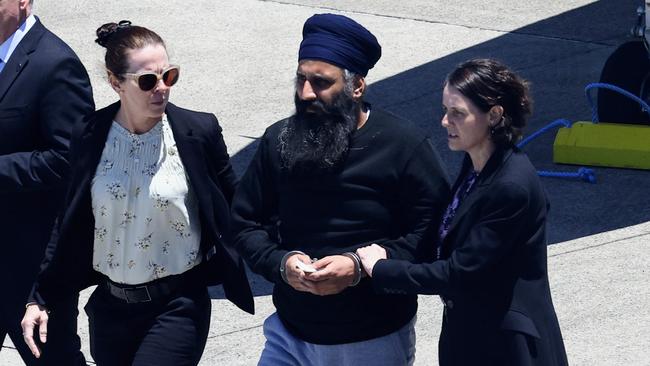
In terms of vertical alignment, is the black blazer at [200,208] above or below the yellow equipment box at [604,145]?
above

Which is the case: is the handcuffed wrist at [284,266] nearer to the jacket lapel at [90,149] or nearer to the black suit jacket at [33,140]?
the jacket lapel at [90,149]

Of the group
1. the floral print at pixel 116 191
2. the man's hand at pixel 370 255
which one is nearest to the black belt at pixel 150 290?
the floral print at pixel 116 191

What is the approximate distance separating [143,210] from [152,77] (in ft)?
1.49

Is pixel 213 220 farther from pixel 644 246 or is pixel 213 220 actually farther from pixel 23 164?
pixel 644 246

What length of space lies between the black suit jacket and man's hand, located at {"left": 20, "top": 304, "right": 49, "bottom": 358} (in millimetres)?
310

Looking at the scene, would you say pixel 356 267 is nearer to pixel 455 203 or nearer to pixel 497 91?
pixel 455 203

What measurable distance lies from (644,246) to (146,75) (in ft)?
13.2

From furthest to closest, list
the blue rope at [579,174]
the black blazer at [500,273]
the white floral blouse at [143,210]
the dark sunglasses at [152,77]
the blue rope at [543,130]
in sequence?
Answer: the blue rope at [543,130]
the blue rope at [579,174]
the white floral blouse at [143,210]
the dark sunglasses at [152,77]
the black blazer at [500,273]

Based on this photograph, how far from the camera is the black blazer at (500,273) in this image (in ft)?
13.0

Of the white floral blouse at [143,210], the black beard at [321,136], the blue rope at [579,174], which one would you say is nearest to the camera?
the black beard at [321,136]

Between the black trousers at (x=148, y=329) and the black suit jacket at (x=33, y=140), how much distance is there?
1.78ft

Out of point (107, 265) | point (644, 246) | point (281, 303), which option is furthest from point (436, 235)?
point (644, 246)

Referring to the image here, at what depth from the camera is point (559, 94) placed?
10.6 metres

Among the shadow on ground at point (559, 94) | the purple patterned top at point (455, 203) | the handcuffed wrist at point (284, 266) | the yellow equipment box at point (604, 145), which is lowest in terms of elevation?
the shadow on ground at point (559, 94)
